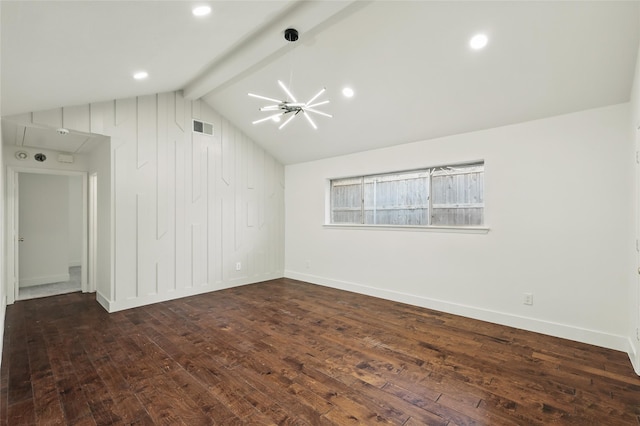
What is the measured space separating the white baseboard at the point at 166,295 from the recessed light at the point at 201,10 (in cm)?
379

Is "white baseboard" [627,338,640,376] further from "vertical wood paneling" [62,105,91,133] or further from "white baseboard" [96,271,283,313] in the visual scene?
"vertical wood paneling" [62,105,91,133]

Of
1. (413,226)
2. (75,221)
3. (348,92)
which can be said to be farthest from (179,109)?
(75,221)

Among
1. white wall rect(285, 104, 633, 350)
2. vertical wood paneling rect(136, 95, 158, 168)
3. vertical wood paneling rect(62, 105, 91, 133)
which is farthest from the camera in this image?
vertical wood paneling rect(136, 95, 158, 168)

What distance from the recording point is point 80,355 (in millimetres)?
2844

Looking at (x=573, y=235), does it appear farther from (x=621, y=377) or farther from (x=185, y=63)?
(x=185, y=63)

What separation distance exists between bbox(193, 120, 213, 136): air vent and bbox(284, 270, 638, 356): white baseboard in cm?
352

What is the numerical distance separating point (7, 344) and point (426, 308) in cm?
484

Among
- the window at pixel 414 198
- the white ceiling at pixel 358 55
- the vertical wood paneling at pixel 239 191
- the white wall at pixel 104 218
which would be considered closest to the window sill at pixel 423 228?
the window at pixel 414 198

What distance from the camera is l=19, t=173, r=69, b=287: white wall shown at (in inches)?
212

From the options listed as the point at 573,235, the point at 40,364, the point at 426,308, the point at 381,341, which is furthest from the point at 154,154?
the point at 573,235

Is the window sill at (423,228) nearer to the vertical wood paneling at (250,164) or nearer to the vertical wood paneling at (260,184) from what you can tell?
the vertical wood paneling at (260,184)

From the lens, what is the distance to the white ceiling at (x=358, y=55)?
219 cm

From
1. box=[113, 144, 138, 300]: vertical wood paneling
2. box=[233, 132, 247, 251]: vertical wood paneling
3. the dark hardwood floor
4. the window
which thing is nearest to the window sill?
the window

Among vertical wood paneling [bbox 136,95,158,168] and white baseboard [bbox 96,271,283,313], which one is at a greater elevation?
vertical wood paneling [bbox 136,95,158,168]
